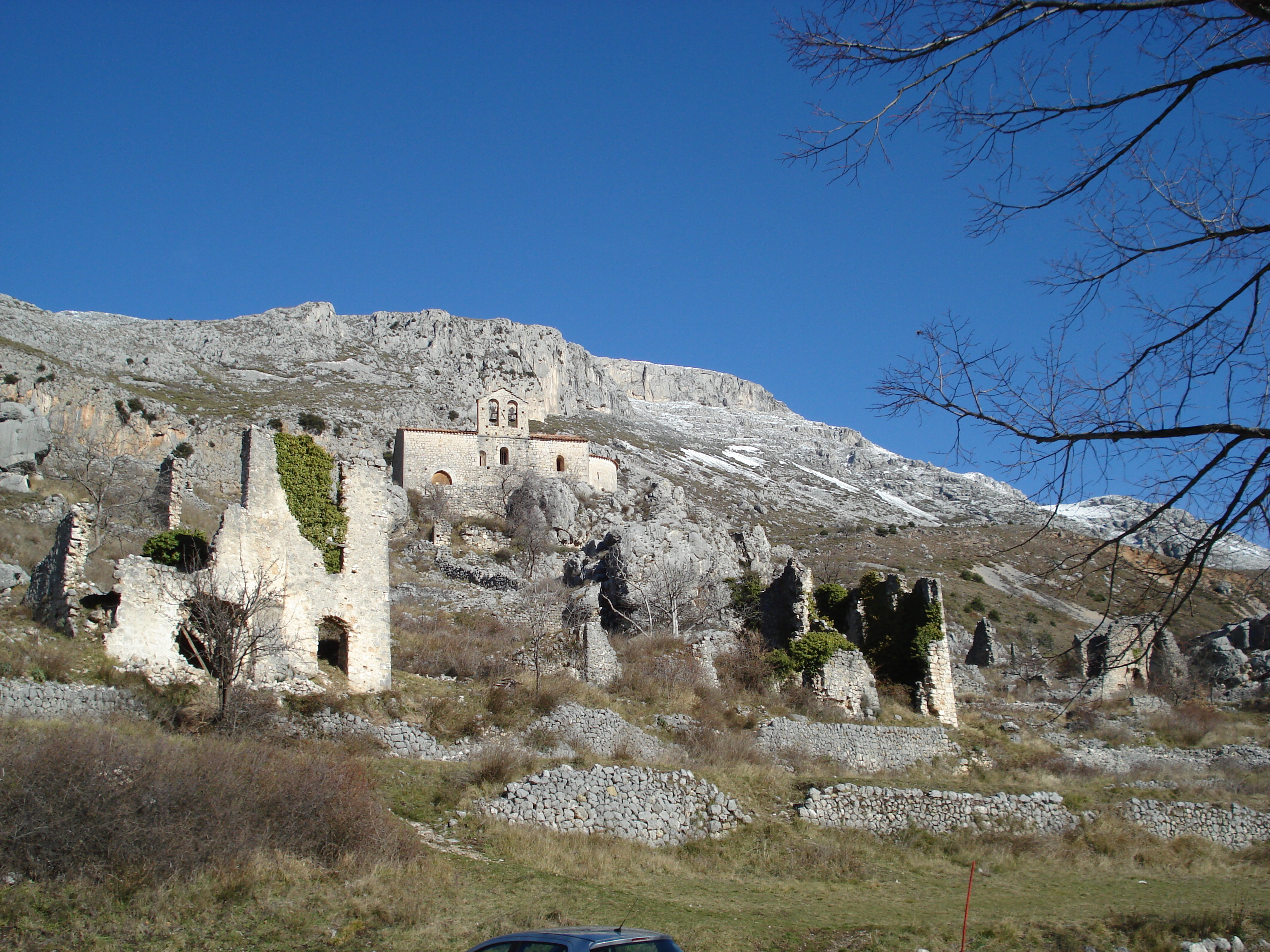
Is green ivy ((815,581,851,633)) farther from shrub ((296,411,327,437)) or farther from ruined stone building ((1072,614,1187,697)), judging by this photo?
shrub ((296,411,327,437))

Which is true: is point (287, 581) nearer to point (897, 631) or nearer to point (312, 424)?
point (897, 631)

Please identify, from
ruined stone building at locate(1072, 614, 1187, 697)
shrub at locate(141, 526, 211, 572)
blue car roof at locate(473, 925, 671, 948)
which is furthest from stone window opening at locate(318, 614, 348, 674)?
ruined stone building at locate(1072, 614, 1187, 697)

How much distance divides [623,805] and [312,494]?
9484 millimetres

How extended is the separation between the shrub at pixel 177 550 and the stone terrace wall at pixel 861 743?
1290cm

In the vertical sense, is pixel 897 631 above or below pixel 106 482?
below

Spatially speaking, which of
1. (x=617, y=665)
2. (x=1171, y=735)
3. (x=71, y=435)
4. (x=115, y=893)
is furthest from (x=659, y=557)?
(x=71, y=435)

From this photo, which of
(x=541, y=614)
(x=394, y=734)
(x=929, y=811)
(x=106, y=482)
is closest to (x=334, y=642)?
(x=394, y=734)

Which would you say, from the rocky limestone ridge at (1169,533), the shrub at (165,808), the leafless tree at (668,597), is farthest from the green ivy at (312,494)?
the rocky limestone ridge at (1169,533)

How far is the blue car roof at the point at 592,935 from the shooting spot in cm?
545

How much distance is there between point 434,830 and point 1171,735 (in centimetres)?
2278

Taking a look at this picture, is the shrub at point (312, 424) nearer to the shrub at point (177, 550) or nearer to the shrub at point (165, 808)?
the shrub at point (177, 550)

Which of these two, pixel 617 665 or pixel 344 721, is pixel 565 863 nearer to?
pixel 344 721

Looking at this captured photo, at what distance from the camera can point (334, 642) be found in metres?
19.6

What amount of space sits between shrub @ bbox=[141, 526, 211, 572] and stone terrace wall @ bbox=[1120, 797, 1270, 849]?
19.5 meters
